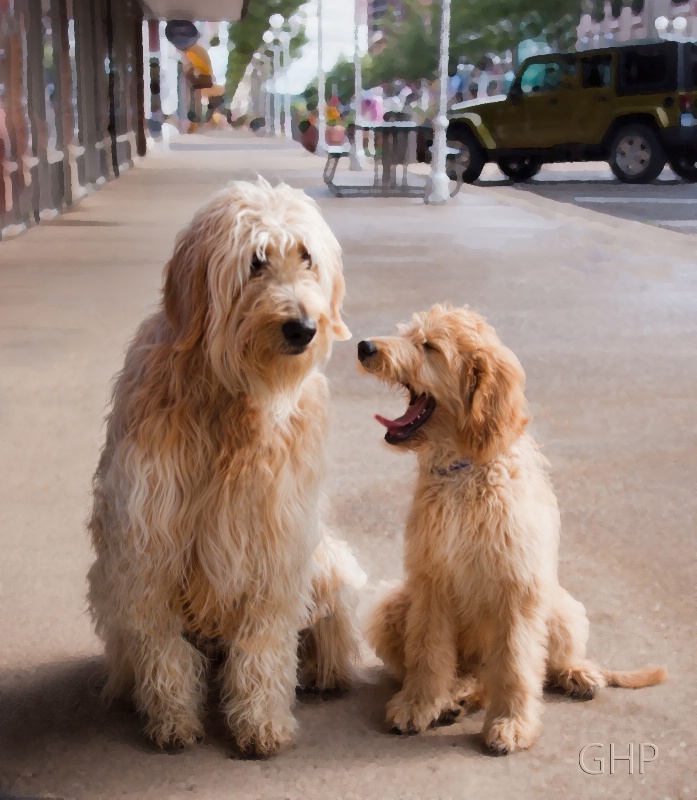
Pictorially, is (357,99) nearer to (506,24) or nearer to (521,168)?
(521,168)

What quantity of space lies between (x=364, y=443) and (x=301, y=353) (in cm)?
339

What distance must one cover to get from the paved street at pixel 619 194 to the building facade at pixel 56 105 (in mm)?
8352

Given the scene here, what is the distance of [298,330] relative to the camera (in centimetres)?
293

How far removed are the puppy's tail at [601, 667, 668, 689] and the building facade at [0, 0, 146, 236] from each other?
1199cm

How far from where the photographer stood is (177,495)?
3143 mm

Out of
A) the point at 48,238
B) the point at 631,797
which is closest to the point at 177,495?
the point at 631,797

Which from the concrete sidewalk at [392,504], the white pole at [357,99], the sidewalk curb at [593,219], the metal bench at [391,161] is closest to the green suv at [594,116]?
the metal bench at [391,161]

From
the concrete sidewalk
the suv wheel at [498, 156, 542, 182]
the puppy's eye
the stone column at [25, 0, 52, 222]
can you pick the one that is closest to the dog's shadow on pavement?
the concrete sidewalk

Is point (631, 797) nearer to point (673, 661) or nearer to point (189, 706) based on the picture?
point (673, 661)

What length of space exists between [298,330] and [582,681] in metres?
1.55

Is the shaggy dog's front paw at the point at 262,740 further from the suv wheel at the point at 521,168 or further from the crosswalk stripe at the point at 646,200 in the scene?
the suv wheel at the point at 521,168

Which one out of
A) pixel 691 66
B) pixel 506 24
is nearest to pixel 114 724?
pixel 691 66

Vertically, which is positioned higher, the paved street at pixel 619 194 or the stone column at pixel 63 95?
the stone column at pixel 63 95

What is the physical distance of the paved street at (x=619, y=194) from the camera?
17422 millimetres
